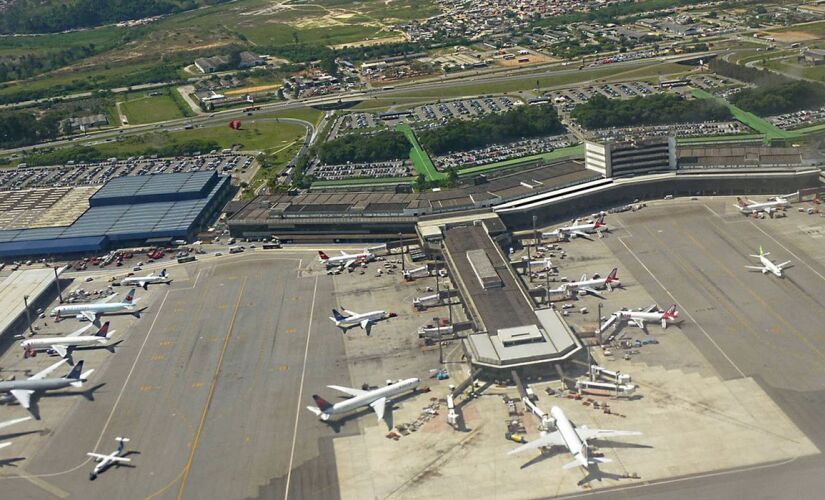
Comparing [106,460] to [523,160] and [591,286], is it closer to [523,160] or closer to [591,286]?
[591,286]

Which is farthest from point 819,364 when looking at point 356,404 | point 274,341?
point 274,341

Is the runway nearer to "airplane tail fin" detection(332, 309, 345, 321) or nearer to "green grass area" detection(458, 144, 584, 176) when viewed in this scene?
"airplane tail fin" detection(332, 309, 345, 321)

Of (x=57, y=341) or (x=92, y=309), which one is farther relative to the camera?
(x=92, y=309)

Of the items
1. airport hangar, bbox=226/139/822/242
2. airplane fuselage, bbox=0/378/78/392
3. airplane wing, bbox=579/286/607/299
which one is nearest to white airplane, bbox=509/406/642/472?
airplane wing, bbox=579/286/607/299

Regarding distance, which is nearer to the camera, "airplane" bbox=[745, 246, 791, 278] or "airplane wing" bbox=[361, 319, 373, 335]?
"airplane wing" bbox=[361, 319, 373, 335]

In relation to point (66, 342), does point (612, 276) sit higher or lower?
lower

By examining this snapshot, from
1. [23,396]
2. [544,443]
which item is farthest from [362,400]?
[23,396]
